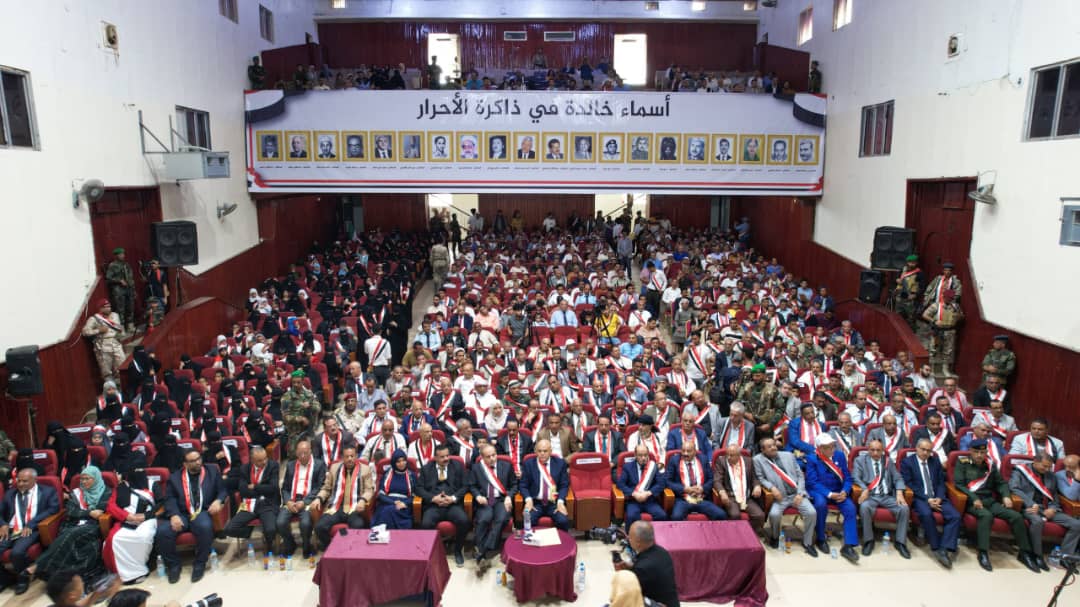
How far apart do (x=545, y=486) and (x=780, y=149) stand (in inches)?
408

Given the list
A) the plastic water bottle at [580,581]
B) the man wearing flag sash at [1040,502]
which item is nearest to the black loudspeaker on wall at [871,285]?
the man wearing flag sash at [1040,502]

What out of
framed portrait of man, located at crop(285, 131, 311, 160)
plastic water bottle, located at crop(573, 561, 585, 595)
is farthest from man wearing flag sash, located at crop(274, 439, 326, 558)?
framed portrait of man, located at crop(285, 131, 311, 160)

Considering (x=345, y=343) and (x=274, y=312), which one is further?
(x=274, y=312)

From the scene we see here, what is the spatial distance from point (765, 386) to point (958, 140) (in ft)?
16.8

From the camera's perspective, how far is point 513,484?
682cm

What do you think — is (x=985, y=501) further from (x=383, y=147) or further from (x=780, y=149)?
(x=383, y=147)

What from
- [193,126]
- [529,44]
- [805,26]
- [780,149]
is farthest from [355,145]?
[805,26]

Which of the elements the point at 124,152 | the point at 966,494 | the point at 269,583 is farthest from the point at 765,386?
the point at 124,152

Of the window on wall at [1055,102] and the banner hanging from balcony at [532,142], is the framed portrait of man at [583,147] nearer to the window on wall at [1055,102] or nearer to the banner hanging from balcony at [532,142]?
the banner hanging from balcony at [532,142]

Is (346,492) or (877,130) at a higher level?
(877,130)

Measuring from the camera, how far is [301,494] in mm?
6730

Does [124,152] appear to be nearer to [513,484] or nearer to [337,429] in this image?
[337,429]

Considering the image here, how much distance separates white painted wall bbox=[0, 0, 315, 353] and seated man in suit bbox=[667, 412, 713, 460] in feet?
24.2

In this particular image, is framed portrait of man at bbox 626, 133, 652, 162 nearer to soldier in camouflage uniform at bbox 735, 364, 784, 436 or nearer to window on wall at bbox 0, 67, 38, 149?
soldier in camouflage uniform at bbox 735, 364, 784, 436
